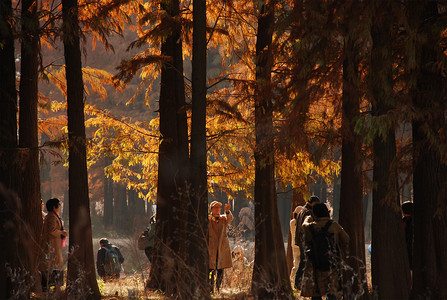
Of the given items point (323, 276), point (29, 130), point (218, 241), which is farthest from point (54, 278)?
point (323, 276)

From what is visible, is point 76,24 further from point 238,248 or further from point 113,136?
point 238,248

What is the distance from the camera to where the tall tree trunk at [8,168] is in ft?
33.2

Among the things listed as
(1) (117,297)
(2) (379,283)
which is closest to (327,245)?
(2) (379,283)

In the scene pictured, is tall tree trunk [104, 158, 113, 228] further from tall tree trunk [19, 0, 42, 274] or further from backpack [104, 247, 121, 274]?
tall tree trunk [19, 0, 42, 274]

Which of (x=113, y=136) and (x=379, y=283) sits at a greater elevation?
(x=113, y=136)

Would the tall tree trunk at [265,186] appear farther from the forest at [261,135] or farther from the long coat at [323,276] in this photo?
the long coat at [323,276]

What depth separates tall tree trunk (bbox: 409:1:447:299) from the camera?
8.75 m

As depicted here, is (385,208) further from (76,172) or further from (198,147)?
(76,172)

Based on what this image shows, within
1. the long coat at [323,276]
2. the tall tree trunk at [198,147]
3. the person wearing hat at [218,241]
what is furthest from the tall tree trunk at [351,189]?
the person wearing hat at [218,241]

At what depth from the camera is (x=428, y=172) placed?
8.98m

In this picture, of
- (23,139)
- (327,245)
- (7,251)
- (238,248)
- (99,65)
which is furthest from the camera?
(99,65)

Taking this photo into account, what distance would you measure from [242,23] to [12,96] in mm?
5107

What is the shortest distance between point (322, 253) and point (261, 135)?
10.6ft

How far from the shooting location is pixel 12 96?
10.3 meters
